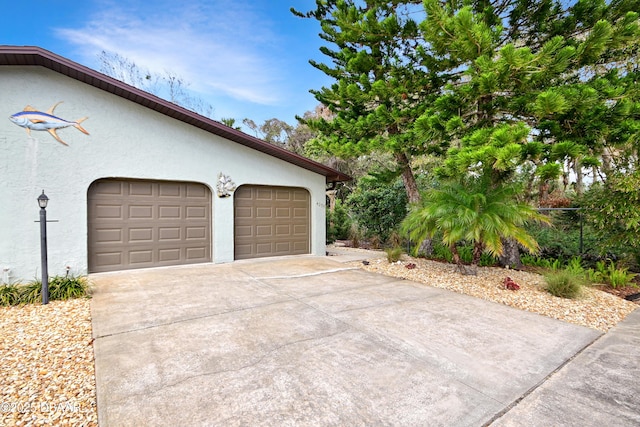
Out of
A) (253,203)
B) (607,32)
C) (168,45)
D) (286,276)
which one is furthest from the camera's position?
(168,45)

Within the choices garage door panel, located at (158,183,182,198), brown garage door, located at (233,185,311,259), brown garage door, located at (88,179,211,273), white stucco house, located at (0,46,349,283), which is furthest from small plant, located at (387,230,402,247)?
garage door panel, located at (158,183,182,198)

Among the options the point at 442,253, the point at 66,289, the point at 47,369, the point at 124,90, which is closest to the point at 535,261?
the point at 442,253

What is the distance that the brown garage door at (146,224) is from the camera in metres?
6.57

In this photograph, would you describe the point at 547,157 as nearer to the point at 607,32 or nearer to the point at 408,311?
the point at 607,32

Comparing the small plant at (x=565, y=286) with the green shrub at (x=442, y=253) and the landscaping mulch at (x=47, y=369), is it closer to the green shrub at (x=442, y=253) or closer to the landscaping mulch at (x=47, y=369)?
the green shrub at (x=442, y=253)

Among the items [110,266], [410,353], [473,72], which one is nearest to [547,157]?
[473,72]

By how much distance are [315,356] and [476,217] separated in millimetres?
4105

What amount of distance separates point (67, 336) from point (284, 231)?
19.9 ft

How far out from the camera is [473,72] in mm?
6016

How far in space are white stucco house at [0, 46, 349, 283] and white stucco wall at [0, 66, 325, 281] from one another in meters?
0.02

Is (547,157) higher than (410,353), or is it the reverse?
(547,157)

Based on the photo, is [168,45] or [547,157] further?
[168,45]

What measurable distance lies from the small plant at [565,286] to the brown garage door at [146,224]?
23.8 feet

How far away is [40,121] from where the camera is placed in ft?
19.0
